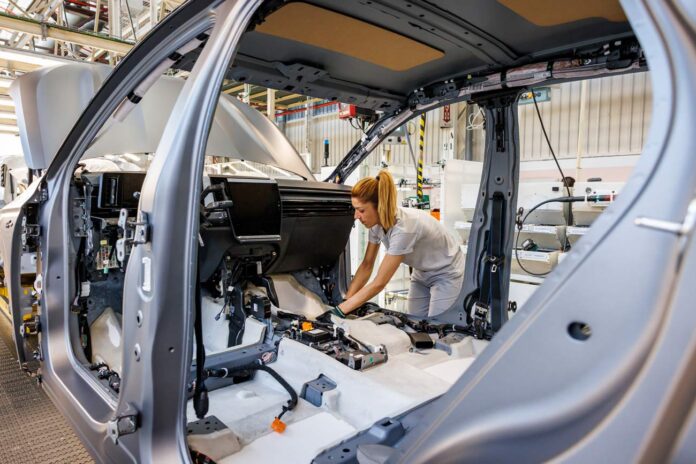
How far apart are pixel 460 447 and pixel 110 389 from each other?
5.87ft

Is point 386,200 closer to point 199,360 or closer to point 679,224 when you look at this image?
point 199,360

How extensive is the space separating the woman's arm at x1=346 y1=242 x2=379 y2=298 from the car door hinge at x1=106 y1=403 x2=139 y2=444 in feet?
6.29

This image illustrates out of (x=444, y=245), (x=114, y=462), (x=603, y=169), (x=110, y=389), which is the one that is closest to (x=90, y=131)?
(x=110, y=389)

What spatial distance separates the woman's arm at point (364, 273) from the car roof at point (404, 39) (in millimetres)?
1187

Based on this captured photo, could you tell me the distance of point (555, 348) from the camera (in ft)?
2.03

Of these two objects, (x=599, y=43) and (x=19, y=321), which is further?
(x=19, y=321)

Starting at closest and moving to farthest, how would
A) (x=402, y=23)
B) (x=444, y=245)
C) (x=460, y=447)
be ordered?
(x=460, y=447) → (x=402, y=23) → (x=444, y=245)

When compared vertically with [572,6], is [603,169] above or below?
below

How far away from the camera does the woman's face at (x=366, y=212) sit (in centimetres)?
292

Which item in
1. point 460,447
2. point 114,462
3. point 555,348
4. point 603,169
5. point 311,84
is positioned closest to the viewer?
point 555,348

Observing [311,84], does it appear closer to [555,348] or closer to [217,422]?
[217,422]

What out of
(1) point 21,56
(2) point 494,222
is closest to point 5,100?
(1) point 21,56

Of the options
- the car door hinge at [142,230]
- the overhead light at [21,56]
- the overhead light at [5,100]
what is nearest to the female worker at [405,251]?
the car door hinge at [142,230]

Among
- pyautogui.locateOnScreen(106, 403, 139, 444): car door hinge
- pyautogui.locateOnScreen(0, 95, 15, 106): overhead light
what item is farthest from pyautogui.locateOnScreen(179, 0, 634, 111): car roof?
pyautogui.locateOnScreen(0, 95, 15, 106): overhead light
